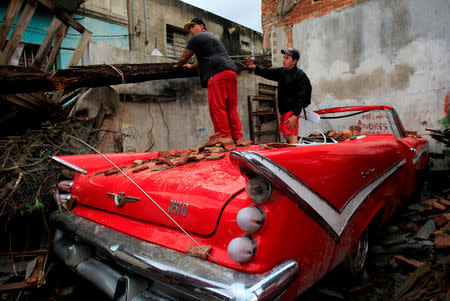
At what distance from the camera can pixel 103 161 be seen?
234cm

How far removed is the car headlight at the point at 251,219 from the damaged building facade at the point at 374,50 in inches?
227

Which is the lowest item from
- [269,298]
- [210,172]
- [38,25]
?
[269,298]

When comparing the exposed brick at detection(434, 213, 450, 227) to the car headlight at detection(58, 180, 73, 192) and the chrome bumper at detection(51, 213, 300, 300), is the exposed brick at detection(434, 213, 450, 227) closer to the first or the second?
the chrome bumper at detection(51, 213, 300, 300)

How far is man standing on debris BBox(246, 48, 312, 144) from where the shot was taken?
3.65 metres

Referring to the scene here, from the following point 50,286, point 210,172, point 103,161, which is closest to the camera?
point 210,172

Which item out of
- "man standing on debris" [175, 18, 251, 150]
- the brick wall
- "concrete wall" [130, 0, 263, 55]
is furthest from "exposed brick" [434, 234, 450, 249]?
"concrete wall" [130, 0, 263, 55]

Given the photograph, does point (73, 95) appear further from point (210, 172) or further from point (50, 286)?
point (210, 172)

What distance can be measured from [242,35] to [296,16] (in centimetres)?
978

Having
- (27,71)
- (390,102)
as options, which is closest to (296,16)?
(390,102)

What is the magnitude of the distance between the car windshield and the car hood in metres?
2.17

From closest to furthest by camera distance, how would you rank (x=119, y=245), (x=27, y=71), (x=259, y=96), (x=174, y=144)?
1. (x=119, y=245)
2. (x=27, y=71)
3. (x=174, y=144)
4. (x=259, y=96)

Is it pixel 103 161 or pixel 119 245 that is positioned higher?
pixel 103 161

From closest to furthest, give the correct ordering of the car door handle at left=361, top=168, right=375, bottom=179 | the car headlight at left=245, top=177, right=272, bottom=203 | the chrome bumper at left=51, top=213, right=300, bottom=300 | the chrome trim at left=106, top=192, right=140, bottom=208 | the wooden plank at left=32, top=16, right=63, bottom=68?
the chrome bumper at left=51, top=213, right=300, bottom=300
the car headlight at left=245, top=177, right=272, bottom=203
the chrome trim at left=106, top=192, right=140, bottom=208
the car door handle at left=361, top=168, right=375, bottom=179
the wooden plank at left=32, top=16, right=63, bottom=68

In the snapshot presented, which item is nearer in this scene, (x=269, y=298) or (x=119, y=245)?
(x=269, y=298)
